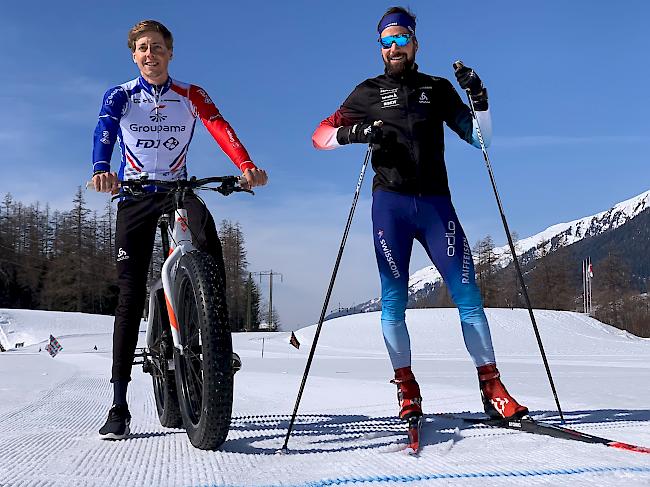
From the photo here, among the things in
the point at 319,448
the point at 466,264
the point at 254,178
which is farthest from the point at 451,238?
the point at 319,448

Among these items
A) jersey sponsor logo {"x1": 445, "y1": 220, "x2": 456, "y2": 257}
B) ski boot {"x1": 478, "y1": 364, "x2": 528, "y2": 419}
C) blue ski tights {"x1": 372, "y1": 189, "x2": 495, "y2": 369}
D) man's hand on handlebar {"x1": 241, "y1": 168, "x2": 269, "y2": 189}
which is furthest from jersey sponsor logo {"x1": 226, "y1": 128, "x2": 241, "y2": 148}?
ski boot {"x1": 478, "y1": 364, "x2": 528, "y2": 419}

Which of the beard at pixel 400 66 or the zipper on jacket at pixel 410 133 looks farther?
the beard at pixel 400 66

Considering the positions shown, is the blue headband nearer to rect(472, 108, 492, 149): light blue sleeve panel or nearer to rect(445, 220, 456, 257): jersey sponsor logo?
rect(472, 108, 492, 149): light blue sleeve panel

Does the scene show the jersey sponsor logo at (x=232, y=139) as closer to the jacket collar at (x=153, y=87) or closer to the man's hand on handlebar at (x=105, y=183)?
the jacket collar at (x=153, y=87)

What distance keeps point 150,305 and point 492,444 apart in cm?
206

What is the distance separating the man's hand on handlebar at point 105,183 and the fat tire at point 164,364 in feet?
2.12

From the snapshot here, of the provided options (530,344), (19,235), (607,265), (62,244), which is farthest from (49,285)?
(607,265)

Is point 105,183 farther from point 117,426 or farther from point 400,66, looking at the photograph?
point 400,66

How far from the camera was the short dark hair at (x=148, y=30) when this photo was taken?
3.67 metres

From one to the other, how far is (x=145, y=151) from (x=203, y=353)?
1502 millimetres

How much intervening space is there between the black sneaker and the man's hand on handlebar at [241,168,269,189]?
1.34m

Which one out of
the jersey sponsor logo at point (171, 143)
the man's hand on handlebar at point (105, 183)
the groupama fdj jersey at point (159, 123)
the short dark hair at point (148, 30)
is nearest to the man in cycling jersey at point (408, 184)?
the groupama fdj jersey at point (159, 123)

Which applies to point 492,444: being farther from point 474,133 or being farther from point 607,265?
point 607,265

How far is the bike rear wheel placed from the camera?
2.63 metres
